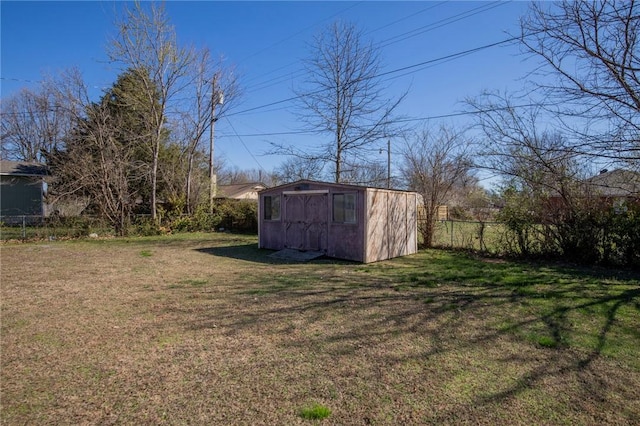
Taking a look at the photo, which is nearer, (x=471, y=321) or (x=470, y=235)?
(x=471, y=321)

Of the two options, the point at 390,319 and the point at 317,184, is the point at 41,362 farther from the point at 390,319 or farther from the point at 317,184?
the point at 317,184

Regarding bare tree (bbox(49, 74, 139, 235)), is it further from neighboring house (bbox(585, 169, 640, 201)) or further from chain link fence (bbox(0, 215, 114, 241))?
neighboring house (bbox(585, 169, 640, 201))

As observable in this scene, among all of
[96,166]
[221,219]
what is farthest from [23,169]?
[221,219]

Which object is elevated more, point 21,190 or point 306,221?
point 21,190

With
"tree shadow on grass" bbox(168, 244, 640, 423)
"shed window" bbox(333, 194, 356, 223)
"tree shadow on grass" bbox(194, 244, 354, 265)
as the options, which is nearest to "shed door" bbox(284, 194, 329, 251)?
"shed window" bbox(333, 194, 356, 223)

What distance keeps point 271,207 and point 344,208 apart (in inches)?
125

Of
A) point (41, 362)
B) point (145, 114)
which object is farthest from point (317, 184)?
point (145, 114)

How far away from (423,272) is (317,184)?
4.01 meters

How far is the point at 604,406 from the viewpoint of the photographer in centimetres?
253

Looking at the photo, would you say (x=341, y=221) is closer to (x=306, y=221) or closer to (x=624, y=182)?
(x=306, y=221)

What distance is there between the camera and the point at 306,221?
34.3ft

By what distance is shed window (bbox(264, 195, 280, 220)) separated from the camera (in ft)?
37.6

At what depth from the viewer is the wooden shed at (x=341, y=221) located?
9.16 metres

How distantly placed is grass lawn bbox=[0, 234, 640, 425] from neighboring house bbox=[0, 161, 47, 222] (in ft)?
51.5
